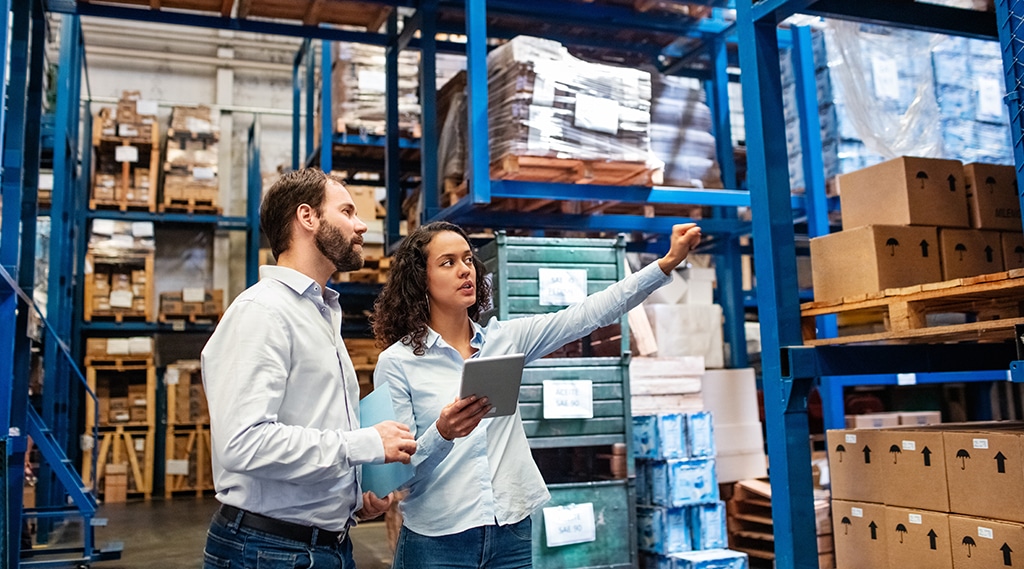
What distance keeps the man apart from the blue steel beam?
198cm

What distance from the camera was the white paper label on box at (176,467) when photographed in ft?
41.2

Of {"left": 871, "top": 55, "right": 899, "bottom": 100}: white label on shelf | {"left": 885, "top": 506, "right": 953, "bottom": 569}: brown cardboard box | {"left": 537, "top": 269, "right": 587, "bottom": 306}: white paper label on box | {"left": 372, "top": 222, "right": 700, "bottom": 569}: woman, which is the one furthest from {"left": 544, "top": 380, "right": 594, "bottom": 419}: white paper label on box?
→ {"left": 871, "top": 55, "right": 899, "bottom": 100}: white label on shelf

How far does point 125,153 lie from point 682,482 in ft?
33.7

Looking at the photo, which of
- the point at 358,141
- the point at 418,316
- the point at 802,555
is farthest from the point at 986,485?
A: the point at 358,141

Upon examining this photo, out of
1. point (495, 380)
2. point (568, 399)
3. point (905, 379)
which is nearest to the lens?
point (495, 380)

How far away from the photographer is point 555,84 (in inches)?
242

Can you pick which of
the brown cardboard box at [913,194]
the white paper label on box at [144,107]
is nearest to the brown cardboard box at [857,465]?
the brown cardboard box at [913,194]

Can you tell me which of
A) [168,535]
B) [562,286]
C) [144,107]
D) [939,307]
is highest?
[144,107]

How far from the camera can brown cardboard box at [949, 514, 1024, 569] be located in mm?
3422

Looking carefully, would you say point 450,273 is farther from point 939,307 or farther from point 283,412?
point 939,307

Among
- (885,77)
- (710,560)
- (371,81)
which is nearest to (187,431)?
(371,81)

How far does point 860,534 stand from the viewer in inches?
162

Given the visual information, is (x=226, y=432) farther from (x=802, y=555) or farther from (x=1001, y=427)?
(x=1001, y=427)

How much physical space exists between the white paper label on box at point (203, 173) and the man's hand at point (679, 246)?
454 inches
